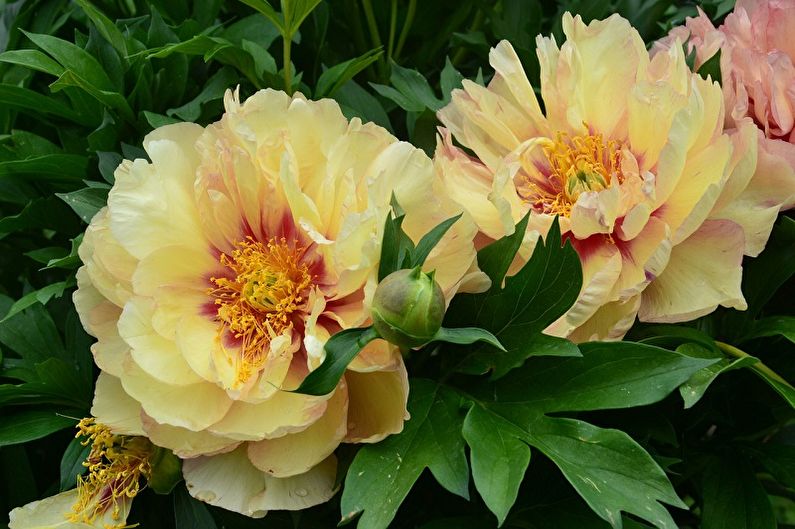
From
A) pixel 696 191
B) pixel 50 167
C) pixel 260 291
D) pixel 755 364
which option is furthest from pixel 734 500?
pixel 50 167

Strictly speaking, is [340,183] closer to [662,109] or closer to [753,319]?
[662,109]

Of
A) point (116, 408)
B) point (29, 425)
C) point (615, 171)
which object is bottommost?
point (29, 425)

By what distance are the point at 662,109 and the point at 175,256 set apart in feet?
0.97

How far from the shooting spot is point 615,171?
0.59 meters

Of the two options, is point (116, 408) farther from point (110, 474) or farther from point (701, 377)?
point (701, 377)

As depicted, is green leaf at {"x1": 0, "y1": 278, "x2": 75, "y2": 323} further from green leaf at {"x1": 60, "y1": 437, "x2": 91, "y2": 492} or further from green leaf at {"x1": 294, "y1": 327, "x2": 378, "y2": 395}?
green leaf at {"x1": 294, "y1": 327, "x2": 378, "y2": 395}

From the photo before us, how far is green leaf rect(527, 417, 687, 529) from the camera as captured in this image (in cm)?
48

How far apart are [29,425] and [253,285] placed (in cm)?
23

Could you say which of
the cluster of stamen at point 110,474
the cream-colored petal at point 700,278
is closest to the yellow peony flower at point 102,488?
the cluster of stamen at point 110,474

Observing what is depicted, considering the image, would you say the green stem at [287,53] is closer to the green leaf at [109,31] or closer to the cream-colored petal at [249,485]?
the green leaf at [109,31]

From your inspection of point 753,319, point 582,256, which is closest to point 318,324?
point 582,256

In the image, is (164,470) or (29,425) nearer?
(164,470)

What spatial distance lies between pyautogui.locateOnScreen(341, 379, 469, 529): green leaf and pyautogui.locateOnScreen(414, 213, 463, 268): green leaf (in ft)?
0.32

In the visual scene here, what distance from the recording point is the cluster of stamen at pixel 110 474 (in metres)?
0.60
